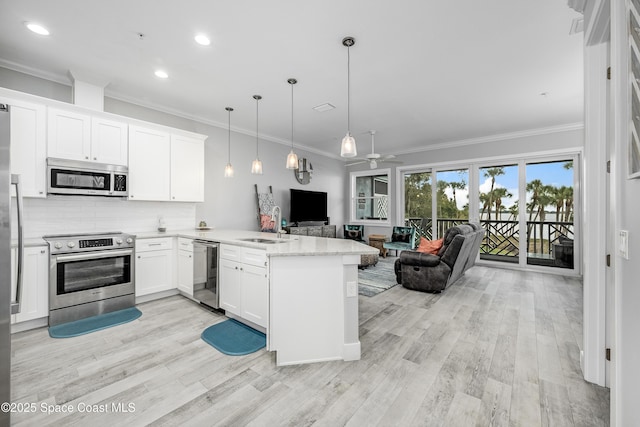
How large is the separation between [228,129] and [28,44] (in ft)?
8.89

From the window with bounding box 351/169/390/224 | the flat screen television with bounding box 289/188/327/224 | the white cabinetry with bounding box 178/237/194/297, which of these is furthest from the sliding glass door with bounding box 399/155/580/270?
the white cabinetry with bounding box 178/237/194/297

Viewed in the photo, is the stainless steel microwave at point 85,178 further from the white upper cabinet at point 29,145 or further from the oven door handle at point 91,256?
the oven door handle at point 91,256

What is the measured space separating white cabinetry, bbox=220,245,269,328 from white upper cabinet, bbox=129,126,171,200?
1586 millimetres

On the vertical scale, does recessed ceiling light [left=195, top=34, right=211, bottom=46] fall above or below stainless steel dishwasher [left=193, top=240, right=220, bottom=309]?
above

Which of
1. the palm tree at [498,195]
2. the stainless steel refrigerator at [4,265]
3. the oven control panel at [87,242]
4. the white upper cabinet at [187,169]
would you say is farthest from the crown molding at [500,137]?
the stainless steel refrigerator at [4,265]

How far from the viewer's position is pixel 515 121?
4.98m

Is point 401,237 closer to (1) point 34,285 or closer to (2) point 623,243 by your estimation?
(2) point 623,243

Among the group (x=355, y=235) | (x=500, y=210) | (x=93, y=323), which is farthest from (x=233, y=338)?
(x=500, y=210)

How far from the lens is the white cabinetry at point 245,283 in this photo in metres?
2.65

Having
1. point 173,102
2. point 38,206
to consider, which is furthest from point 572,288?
point 38,206

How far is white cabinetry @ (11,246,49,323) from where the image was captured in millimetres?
2723

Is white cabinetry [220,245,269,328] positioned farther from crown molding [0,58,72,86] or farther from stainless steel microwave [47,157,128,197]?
crown molding [0,58,72,86]

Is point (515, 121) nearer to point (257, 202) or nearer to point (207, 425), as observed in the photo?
point (257, 202)

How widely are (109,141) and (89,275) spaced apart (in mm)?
1680
